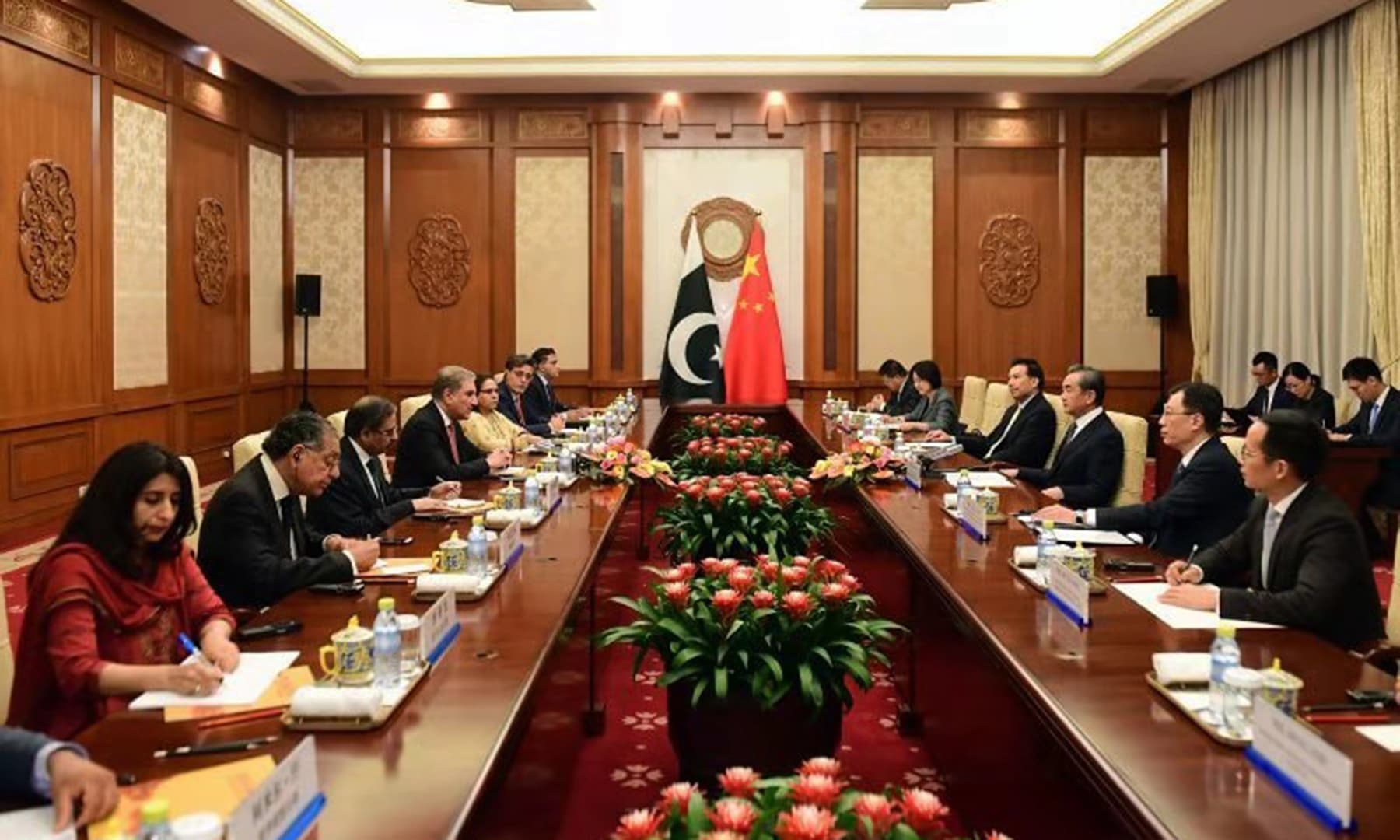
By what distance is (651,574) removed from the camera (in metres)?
5.91

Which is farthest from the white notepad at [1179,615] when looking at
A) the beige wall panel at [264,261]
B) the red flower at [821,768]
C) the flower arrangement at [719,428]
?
the beige wall panel at [264,261]

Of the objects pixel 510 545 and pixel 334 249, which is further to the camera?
pixel 334 249

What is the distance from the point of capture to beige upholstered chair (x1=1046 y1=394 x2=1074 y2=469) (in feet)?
20.2

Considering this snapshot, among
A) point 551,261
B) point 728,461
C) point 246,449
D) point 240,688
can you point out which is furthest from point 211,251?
point 240,688

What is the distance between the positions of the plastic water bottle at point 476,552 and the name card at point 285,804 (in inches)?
50.0

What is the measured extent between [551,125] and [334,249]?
2.14 meters

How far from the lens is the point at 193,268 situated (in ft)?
29.0

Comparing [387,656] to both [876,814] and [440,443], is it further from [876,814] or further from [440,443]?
[440,443]

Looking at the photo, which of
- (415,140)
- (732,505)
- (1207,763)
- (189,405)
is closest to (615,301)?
(415,140)

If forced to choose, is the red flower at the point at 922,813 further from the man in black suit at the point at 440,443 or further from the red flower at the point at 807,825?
the man in black suit at the point at 440,443

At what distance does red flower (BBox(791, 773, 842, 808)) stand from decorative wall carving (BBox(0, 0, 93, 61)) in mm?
6862

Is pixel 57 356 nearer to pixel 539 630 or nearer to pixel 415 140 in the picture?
pixel 415 140

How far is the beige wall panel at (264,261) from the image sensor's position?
9867 millimetres

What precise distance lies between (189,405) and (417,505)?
5.48 m
